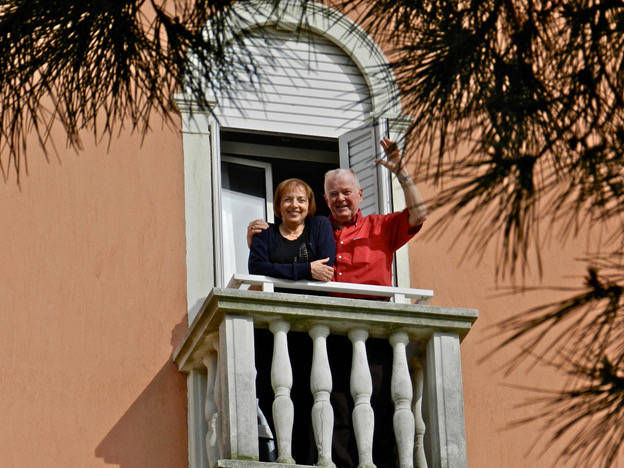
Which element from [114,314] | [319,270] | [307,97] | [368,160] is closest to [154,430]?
[114,314]

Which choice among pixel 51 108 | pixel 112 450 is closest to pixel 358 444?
pixel 112 450

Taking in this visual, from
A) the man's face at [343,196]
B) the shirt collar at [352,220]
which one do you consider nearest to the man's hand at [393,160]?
the man's face at [343,196]

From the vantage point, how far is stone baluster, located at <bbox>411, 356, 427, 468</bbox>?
10.3 metres

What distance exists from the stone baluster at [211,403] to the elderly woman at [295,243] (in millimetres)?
502

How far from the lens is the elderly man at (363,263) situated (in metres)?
10.3

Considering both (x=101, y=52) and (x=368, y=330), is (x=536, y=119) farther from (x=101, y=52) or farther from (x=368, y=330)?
(x=368, y=330)

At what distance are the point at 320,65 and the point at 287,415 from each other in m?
3.04

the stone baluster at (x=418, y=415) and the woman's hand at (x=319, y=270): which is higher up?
the woman's hand at (x=319, y=270)

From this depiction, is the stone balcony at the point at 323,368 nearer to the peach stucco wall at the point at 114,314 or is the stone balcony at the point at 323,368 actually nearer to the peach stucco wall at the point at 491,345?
the peach stucco wall at the point at 114,314

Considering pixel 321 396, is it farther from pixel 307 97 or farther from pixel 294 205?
pixel 307 97

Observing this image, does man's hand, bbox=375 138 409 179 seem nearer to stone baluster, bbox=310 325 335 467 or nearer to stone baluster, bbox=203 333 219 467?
stone baluster, bbox=310 325 335 467

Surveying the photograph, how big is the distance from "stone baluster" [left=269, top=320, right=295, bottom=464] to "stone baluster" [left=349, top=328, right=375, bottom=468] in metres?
0.37

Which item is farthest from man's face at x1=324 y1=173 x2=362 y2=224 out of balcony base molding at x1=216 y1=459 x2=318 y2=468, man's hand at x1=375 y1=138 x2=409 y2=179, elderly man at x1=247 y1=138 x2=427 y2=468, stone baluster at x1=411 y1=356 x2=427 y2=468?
balcony base molding at x1=216 y1=459 x2=318 y2=468

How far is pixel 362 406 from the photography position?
1005 centimetres
